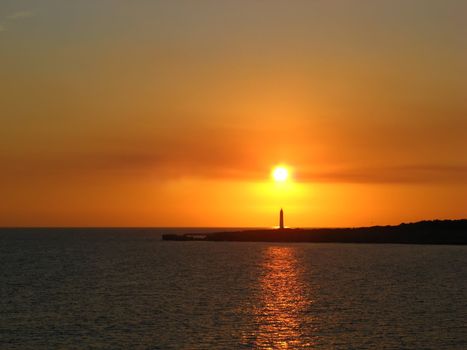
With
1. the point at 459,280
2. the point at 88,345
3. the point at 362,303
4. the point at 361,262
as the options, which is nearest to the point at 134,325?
the point at 88,345

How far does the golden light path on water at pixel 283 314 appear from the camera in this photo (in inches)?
1735

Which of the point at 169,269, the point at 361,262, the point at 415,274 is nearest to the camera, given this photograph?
the point at 415,274

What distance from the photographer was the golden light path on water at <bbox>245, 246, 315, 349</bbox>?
145ft

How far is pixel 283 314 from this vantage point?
5625 cm

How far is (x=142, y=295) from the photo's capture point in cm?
6938

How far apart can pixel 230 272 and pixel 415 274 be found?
26716mm

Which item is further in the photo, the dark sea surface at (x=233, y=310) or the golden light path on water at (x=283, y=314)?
the dark sea surface at (x=233, y=310)

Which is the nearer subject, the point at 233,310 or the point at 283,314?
the point at 283,314

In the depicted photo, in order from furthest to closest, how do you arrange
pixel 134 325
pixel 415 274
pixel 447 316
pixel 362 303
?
pixel 415 274, pixel 362 303, pixel 447 316, pixel 134 325

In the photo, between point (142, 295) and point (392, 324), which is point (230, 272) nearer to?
point (142, 295)

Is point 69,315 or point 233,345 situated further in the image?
point 69,315

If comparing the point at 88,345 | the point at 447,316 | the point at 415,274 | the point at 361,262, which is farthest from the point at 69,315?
the point at 361,262

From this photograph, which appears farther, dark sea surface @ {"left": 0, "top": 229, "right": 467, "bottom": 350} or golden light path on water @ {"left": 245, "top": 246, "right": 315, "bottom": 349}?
dark sea surface @ {"left": 0, "top": 229, "right": 467, "bottom": 350}

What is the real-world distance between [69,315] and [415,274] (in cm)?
5703
